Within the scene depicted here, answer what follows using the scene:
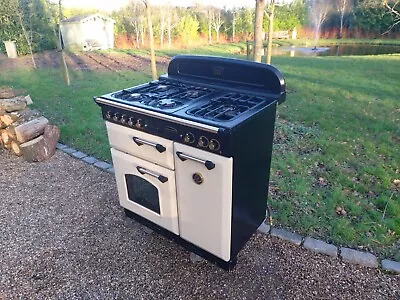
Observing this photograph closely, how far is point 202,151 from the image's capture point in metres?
1.76

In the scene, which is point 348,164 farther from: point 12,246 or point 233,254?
point 12,246

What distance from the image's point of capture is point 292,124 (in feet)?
15.7

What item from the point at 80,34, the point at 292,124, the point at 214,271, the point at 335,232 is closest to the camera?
the point at 214,271

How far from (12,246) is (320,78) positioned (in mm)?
7734

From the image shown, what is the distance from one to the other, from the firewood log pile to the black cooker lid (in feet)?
7.52

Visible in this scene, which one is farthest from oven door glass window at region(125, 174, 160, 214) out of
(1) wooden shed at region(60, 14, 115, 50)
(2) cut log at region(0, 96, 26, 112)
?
(1) wooden shed at region(60, 14, 115, 50)

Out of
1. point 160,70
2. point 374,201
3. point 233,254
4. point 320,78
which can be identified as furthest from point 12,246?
point 320,78

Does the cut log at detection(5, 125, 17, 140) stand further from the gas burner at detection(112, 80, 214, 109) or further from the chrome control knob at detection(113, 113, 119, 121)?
the chrome control knob at detection(113, 113, 119, 121)

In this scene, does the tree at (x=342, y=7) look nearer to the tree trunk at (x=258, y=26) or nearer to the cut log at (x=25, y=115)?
the tree trunk at (x=258, y=26)

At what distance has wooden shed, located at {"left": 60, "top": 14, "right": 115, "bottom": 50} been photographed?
16.4m

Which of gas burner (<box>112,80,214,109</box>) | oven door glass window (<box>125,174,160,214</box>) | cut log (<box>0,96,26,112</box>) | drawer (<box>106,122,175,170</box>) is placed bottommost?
oven door glass window (<box>125,174,160,214</box>)

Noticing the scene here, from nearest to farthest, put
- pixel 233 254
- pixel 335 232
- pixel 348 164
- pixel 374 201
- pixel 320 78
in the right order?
pixel 233 254
pixel 335 232
pixel 374 201
pixel 348 164
pixel 320 78

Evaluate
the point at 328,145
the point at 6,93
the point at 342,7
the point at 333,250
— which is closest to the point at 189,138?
the point at 333,250

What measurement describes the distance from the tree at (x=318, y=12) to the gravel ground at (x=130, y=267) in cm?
2563
